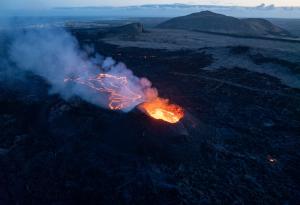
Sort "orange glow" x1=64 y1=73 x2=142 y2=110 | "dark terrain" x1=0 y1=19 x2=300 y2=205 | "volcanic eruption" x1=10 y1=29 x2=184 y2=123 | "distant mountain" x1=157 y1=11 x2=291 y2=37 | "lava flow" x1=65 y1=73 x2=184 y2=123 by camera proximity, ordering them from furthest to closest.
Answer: "distant mountain" x1=157 y1=11 x2=291 y2=37 → "orange glow" x1=64 y1=73 x2=142 y2=110 → "volcanic eruption" x1=10 y1=29 x2=184 y2=123 → "lava flow" x1=65 y1=73 x2=184 y2=123 → "dark terrain" x1=0 y1=19 x2=300 y2=205

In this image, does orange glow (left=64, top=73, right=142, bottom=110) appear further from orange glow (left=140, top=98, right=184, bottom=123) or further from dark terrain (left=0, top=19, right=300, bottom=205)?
orange glow (left=140, top=98, right=184, bottom=123)

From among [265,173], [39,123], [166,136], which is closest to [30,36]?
[39,123]

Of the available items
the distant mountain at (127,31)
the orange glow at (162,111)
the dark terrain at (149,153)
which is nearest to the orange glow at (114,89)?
the dark terrain at (149,153)

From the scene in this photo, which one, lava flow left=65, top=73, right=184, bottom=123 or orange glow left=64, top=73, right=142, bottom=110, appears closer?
lava flow left=65, top=73, right=184, bottom=123

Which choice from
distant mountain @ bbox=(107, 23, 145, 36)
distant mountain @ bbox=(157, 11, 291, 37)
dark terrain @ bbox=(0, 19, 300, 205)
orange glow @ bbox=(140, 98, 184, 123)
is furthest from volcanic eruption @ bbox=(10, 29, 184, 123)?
distant mountain @ bbox=(157, 11, 291, 37)

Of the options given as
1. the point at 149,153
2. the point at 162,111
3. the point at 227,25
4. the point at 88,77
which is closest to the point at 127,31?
the point at 227,25

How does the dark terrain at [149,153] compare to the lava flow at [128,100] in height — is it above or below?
below

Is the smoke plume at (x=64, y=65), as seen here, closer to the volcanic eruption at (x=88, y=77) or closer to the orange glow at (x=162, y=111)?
the volcanic eruption at (x=88, y=77)
